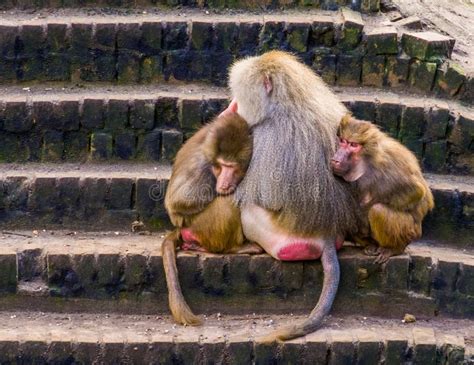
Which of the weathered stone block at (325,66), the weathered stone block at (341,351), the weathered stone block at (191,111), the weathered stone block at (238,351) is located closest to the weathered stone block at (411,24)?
the weathered stone block at (325,66)

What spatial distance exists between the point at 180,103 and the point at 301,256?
154cm

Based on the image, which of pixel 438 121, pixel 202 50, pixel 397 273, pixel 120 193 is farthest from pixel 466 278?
pixel 202 50

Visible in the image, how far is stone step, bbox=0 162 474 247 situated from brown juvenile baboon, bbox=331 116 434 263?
65 cm

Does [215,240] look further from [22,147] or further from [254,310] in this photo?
[22,147]

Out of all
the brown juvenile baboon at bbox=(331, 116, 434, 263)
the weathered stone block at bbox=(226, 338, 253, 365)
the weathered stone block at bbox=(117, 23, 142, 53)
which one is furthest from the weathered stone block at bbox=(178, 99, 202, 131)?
the weathered stone block at bbox=(226, 338, 253, 365)

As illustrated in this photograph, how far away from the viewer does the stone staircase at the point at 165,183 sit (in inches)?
254

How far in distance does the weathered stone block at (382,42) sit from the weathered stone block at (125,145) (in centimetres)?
173

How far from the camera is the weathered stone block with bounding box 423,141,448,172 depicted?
7.59 meters

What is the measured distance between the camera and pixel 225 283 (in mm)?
6766

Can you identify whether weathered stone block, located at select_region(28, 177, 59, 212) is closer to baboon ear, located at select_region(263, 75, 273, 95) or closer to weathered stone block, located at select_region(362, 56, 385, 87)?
baboon ear, located at select_region(263, 75, 273, 95)

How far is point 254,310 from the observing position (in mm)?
6801

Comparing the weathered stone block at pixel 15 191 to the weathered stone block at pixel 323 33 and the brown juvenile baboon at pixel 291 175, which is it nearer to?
the brown juvenile baboon at pixel 291 175

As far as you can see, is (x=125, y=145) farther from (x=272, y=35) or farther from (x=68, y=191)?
(x=272, y=35)

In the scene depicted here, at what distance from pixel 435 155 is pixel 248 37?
1508mm
